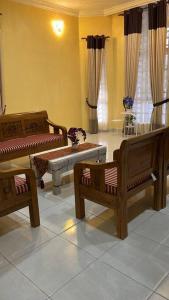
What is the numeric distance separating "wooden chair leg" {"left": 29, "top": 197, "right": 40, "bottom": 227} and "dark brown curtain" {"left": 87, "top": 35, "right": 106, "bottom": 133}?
13.8 ft

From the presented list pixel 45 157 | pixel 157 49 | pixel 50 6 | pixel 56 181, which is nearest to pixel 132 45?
pixel 157 49

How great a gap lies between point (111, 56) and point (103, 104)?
3.83 ft

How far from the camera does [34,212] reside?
A: 2252 mm

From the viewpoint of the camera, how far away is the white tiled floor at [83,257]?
157 centimetres

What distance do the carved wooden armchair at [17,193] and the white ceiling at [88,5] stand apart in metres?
4.04

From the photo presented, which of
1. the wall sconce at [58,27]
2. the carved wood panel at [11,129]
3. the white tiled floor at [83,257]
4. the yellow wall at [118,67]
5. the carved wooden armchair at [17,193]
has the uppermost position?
the wall sconce at [58,27]

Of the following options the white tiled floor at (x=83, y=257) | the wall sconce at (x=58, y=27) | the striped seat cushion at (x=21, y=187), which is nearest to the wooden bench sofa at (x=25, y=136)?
the white tiled floor at (x=83, y=257)

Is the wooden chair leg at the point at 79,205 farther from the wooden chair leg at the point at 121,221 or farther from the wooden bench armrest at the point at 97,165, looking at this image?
the wooden chair leg at the point at 121,221

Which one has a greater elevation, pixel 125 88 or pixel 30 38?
pixel 30 38

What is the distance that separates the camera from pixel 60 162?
288 centimetres

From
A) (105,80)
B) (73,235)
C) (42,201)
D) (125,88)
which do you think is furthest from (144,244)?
(105,80)

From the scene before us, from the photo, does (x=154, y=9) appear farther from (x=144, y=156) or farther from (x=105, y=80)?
(x=144, y=156)

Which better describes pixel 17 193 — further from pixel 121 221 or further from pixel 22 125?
pixel 22 125

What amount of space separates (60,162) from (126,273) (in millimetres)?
1487
